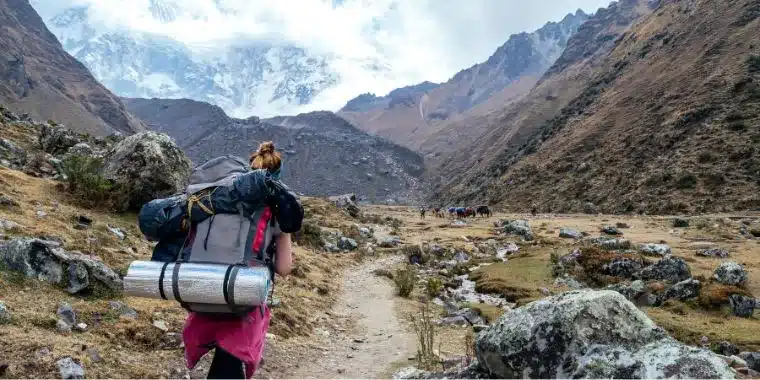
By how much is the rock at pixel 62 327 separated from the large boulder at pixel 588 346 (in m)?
6.30

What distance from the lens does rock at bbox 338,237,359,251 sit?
92.0 feet

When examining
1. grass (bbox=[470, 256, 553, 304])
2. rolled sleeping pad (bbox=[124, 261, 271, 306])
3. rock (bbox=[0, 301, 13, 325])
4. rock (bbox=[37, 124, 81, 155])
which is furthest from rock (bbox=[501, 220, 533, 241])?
rolled sleeping pad (bbox=[124, 261, 271, 306])

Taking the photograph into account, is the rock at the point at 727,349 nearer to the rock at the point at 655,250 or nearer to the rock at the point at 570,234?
the rock at the point at 655,250

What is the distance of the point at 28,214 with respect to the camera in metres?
13.4

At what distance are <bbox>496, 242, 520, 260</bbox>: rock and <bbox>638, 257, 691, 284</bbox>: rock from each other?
34.0 feet

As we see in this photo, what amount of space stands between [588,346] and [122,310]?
7.81 metres

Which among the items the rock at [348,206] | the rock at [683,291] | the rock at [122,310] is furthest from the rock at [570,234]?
the rock at [122,310]

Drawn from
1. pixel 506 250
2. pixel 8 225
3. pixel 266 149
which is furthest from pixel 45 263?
pixel 506 250

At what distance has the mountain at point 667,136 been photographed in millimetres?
59531

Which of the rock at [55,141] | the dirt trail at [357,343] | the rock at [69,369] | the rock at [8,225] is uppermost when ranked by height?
the rock at [55,141]

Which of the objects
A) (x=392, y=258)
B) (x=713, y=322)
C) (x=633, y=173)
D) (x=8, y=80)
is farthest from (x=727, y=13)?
(x=8, y=80)

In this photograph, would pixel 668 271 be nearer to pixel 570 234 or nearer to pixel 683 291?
pixel 683 291

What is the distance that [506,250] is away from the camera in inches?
1267

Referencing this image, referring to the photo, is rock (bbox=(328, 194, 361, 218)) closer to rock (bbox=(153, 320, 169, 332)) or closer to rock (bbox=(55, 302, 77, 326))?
rock (bbox=(153, 320, 169, 332))
